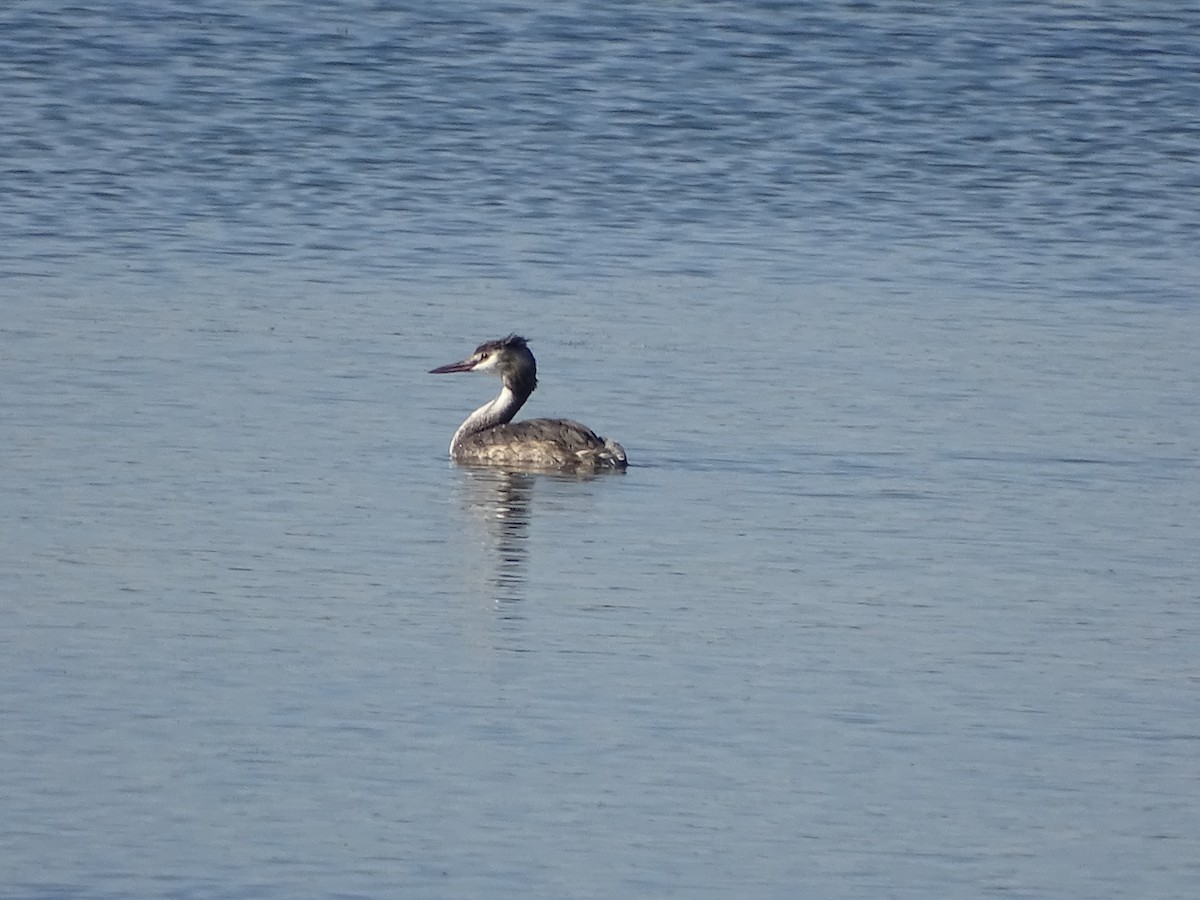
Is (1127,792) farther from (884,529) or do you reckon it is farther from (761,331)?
(761,331)

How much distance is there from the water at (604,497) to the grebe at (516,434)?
22 centimetres

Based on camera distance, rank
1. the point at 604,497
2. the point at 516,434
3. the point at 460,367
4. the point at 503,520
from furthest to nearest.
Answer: the point at 460,367 → the point at 516,434 → the point at 604,497 → the point at 503,520

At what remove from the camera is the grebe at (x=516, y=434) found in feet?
49.5

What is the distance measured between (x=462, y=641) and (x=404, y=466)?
3717 millimetres

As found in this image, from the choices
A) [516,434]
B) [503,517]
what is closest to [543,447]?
[516,434]

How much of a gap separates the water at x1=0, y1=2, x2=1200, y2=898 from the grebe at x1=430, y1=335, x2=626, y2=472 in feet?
0.72

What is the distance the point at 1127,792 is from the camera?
9.74 metres

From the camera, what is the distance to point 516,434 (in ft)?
51.4

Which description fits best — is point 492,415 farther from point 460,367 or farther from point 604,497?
point 604,497

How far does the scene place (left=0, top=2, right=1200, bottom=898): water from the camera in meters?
9.34

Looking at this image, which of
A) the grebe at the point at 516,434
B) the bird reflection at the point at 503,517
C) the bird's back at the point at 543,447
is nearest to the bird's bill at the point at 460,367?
the grebe at the point at 516,434

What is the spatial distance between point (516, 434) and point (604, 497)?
4.58 feet

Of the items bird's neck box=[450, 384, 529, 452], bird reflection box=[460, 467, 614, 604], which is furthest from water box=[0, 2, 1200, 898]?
bird's neck box=[450, 384, 529, 452]

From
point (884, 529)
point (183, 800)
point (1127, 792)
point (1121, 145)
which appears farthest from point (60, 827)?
point (1121, 145)
